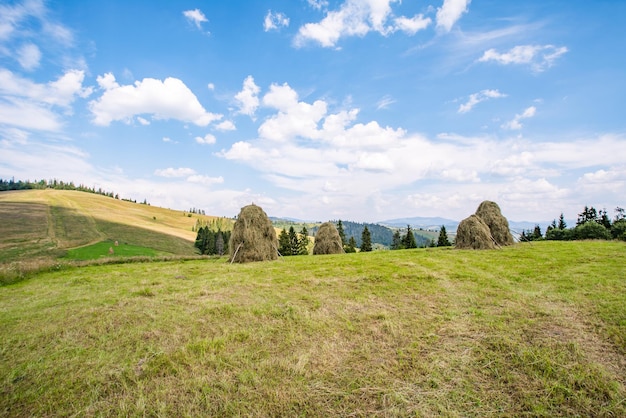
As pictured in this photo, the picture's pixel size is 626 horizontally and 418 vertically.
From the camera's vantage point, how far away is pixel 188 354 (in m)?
5.35

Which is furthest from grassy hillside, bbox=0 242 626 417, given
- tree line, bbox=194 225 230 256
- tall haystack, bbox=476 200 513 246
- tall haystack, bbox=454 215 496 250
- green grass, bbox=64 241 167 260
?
tree line, bbox=194 225 230 256

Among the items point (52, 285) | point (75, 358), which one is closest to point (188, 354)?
point (75, 358)

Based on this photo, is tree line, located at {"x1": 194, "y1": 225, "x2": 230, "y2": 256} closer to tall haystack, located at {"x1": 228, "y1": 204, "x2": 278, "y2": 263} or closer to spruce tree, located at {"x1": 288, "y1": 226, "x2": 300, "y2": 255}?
spruce tree, located at {"x1": 288, "y1": 226, "x2": 300, "y2": 255}

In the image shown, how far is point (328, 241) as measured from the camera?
26.8 m

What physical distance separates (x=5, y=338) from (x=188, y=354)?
4.40 meters

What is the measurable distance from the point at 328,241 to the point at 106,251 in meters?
48.6

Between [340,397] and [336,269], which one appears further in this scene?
[336,269]

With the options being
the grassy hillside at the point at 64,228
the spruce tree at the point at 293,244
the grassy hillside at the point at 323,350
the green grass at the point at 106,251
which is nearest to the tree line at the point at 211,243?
the grassy hillside at the point at 64,228

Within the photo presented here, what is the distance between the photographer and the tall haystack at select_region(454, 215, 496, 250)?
799 inches

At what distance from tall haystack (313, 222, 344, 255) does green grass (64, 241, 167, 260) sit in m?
31.7

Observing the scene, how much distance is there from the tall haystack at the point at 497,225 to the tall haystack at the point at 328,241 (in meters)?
12.7

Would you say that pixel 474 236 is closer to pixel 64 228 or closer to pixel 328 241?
pixel 328 241

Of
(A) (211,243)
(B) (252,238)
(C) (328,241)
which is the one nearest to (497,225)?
(C) (328,241)

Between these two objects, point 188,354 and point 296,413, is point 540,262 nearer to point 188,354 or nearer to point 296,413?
point 296,413
